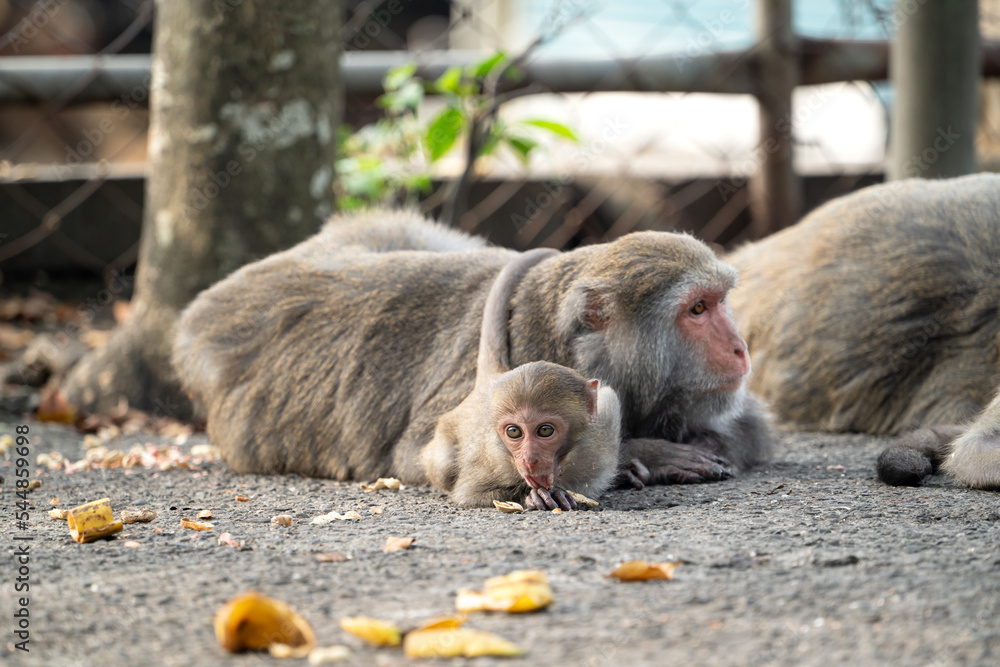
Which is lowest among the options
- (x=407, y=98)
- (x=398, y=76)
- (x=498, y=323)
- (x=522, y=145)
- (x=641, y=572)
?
(x=641, y=572)

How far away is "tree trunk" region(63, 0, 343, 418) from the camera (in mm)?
5277

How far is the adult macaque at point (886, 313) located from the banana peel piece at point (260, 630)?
129 inches

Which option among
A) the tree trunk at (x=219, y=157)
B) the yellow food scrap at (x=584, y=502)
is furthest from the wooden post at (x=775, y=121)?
the yellow food scrap at (x=584, y=502)

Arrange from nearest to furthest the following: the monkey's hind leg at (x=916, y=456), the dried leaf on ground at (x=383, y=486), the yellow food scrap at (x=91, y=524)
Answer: the yellow food scrap at (x=91, y=524)
the monkey's hind leg at (x=916, y=456)
the dried leaf on ground at (x=383, y=486)

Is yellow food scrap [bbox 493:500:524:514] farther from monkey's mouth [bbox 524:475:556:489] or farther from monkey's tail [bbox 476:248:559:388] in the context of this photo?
monkey's tail [bbox 476:248:559:388]

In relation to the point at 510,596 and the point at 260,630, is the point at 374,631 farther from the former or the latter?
the point at 510,596

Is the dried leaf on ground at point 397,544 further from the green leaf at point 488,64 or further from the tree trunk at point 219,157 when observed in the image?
the green leaf at point 488,64

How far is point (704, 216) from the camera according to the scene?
8.01 metres

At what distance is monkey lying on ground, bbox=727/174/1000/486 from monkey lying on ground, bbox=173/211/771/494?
77 centimetres

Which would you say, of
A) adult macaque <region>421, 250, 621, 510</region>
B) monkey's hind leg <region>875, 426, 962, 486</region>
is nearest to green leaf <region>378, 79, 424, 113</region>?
adult macaque <region>421, 250, 621, 510</region>

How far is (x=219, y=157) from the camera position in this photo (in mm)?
5348

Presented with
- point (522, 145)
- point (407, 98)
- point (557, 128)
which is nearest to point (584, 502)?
point (557, 128)

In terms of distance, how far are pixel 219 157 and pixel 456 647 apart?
12.7ft

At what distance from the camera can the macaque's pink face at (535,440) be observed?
10.8 ft
